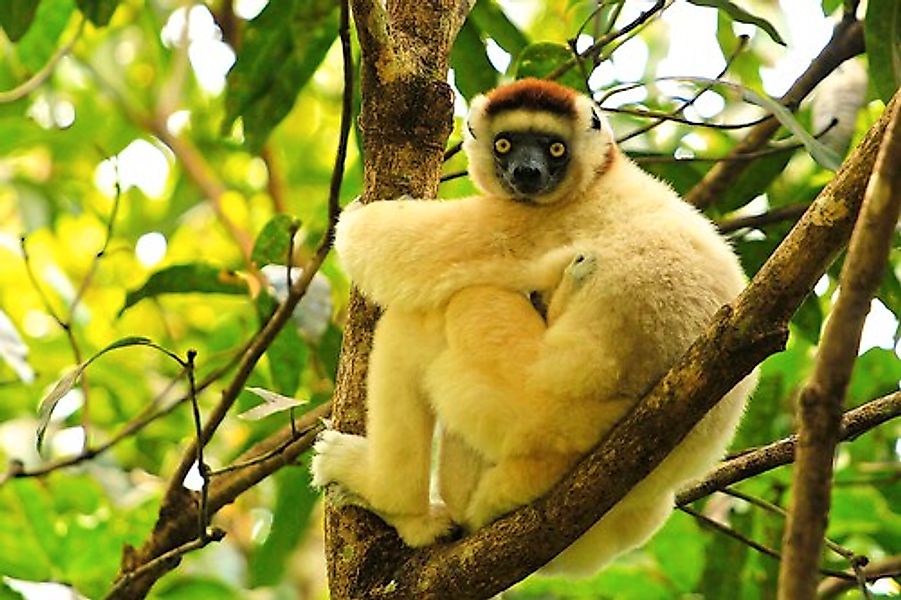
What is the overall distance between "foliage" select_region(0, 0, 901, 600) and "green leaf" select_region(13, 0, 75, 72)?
0.04ft

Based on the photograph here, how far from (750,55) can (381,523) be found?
13.5 ft

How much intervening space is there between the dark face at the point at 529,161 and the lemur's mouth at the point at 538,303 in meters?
0.47

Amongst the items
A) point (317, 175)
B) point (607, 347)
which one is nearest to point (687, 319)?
point (607, 347)

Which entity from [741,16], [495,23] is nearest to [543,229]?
[741,16]

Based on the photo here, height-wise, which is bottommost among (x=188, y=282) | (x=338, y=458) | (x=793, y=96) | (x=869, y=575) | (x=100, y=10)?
(x=869, y=575)

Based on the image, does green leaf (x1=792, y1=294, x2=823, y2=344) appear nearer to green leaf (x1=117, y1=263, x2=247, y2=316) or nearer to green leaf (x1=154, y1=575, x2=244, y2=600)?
green leaf (x1=117, y1=263, x2=247, y2=316)

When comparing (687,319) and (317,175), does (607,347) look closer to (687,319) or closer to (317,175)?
(687,319)

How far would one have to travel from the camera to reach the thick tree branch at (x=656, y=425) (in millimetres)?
2662

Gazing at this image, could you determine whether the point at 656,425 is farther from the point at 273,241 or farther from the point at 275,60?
the point at 275,60

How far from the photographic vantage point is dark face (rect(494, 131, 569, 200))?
13.3 feet

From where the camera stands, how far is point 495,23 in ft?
17.8

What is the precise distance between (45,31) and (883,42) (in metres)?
4.25

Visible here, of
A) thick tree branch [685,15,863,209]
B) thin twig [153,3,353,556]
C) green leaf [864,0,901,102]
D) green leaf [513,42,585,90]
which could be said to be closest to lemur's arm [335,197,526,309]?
thin twig [153,3,353,556]

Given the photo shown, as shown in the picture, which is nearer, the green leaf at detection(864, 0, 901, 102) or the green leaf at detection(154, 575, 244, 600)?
the green leaf at detection(864, 0, 901, 102)
